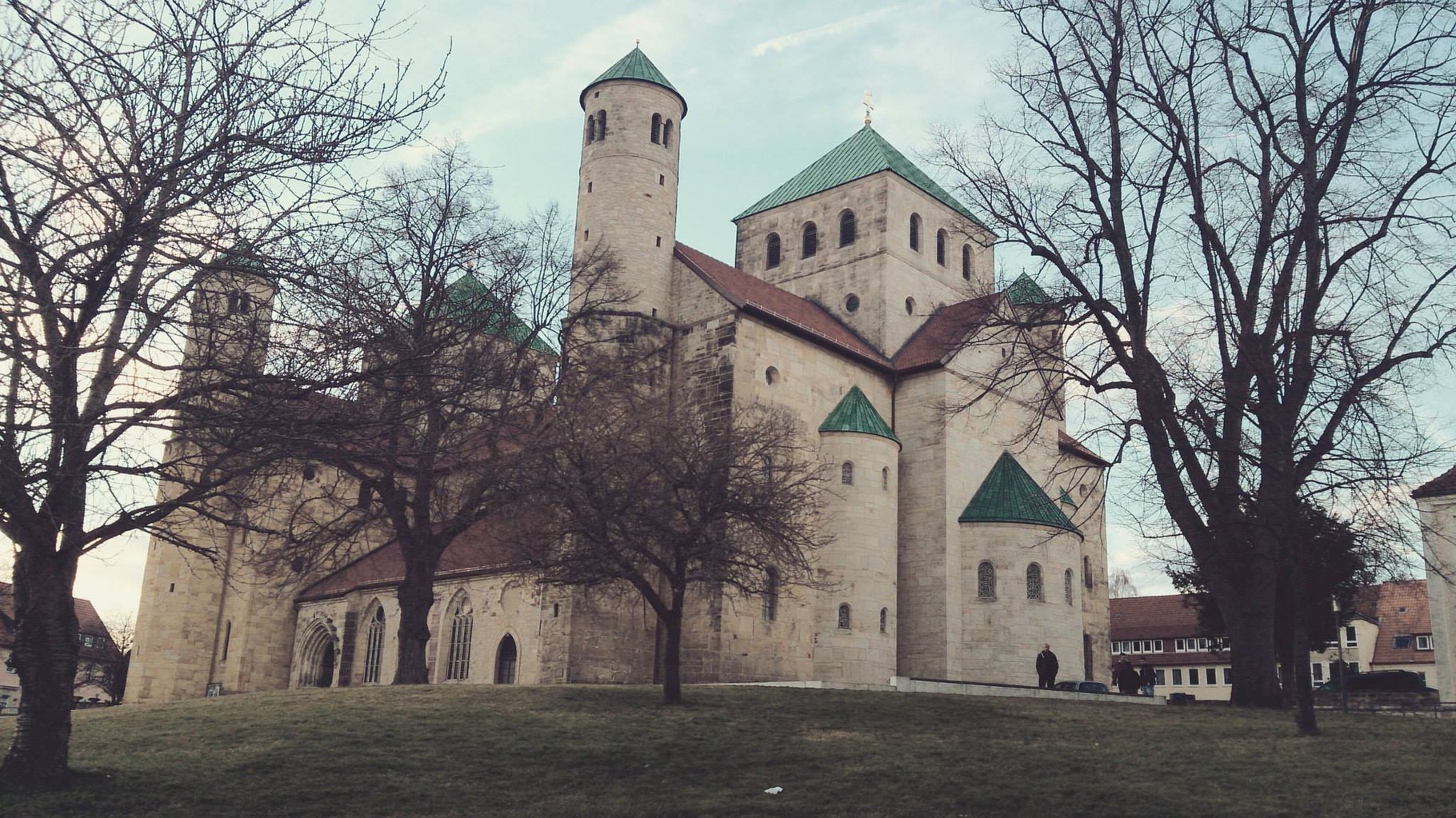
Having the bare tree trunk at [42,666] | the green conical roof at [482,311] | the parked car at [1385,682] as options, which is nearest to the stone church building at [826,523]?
the green conical roof at [482,311]

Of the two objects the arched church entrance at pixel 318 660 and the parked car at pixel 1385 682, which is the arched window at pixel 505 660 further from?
the parked car at pixel 1385 682

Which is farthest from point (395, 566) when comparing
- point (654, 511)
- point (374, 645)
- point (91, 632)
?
point (91, 632)

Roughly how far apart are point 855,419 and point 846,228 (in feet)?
32.5

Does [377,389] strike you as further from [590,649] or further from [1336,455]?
[590,649]

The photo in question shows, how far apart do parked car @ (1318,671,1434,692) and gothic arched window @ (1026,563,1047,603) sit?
7989mm

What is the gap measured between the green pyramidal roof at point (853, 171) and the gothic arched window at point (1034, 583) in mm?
14269

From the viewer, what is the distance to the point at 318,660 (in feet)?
129

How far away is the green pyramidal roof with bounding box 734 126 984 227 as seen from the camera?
138 ft

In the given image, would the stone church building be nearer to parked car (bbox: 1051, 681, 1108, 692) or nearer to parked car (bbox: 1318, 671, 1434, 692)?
parked car (bbox: 1051, 681, 1108, 692)

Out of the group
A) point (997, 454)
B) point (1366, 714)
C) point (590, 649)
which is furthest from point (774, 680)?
point (1366, 714)

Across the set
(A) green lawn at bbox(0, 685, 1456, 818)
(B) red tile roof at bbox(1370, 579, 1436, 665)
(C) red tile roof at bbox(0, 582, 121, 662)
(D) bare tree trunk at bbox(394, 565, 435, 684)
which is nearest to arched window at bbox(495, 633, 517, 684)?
(D) bare tree trunk at bbox(394, 565, 435, 684)

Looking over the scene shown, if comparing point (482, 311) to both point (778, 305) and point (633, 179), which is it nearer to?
point (633, 179)

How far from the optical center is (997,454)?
37781mm

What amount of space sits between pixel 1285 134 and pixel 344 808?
21256 mm
